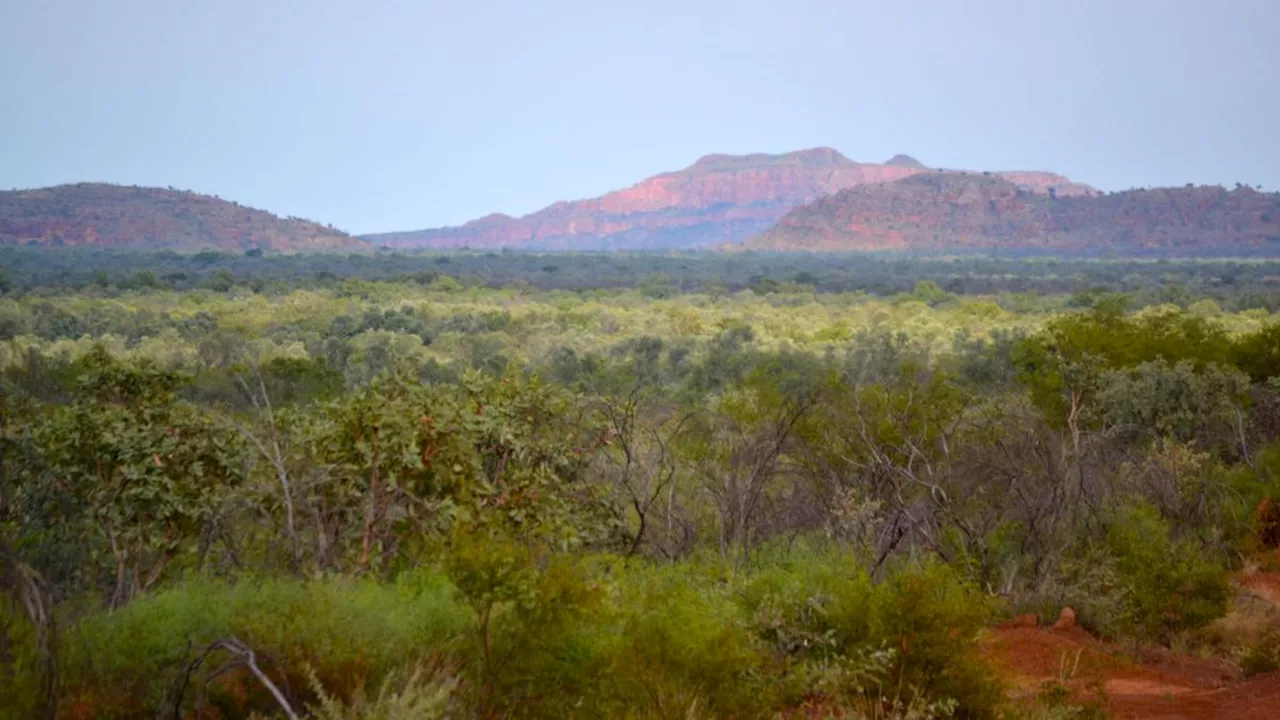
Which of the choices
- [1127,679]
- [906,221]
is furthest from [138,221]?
[1127,679]

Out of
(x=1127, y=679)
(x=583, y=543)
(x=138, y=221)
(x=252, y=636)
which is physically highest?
(x=138, y=221)

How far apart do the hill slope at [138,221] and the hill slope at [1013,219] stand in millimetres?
64997

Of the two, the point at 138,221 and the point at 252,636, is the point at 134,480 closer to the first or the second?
the point at 252,636

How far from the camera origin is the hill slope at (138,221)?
120 m

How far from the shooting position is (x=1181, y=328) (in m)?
28.1

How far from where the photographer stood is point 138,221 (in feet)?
415

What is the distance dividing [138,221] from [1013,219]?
10330 cm

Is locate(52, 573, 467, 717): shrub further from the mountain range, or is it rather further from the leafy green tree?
the mountain range

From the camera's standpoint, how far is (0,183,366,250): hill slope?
120312mm

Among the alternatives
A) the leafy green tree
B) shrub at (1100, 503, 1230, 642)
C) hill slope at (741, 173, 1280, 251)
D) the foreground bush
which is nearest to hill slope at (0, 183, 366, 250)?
hill slope at (741, 173, 1280, 251)

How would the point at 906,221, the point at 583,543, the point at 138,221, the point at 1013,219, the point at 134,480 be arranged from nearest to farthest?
the point at 134,480 → the point at 583,543 → the point at 138,221 → the point at 1013,219 → the point at 906,221

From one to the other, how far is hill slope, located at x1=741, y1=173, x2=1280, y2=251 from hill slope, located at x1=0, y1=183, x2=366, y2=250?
64997mm

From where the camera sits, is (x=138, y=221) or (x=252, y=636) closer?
(x=252, y=636)

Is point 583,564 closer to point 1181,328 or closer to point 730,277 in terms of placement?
point 1181,328
